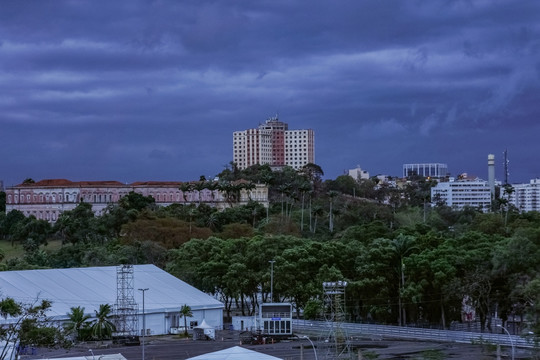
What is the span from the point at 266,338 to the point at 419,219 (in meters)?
80.6

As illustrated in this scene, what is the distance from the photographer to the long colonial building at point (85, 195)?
18475cm

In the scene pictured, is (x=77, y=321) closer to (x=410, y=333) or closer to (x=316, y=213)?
(x=410, y=333)

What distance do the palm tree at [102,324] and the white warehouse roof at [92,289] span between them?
1.48 meters

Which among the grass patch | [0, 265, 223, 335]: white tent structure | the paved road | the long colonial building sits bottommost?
the paved road

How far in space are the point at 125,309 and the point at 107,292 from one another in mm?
6155

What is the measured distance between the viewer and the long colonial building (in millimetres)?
184750

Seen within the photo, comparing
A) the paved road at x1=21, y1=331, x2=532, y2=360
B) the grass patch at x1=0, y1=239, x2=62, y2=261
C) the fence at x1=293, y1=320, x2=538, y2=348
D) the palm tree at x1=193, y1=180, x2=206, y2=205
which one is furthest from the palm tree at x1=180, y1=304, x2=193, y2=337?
the palm tree at x1=193, y1=180, x2=206, y2=205

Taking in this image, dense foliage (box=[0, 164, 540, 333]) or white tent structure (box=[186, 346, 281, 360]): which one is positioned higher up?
dense foliage (box=[0, 164, 540, 333])

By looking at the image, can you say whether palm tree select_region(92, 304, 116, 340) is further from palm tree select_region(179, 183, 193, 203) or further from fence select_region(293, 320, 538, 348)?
palm tree select_region(179, 183, 193, 203)

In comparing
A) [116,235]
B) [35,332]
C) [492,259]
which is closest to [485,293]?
[492,259]

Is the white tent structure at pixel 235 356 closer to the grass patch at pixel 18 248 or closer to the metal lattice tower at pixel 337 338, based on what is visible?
the metal lattice tower at pixel 337 338

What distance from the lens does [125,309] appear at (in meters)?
71.6

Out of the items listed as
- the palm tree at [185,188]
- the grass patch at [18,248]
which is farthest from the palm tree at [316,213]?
the grass patch at [18,248]

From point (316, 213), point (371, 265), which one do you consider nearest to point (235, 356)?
point (371, 265)
